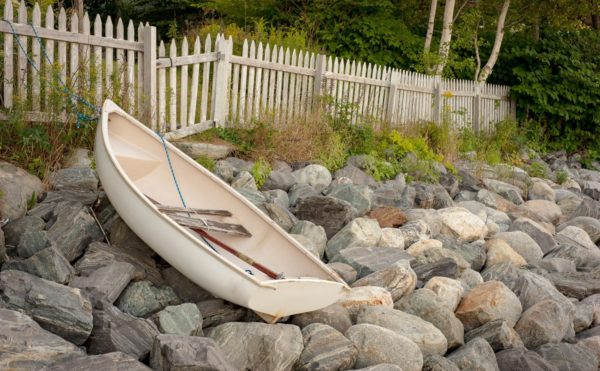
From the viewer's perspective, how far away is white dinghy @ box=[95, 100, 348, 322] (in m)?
5.43

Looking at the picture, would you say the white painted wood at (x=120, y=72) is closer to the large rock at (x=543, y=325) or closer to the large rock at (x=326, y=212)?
the large rock at (x=326, y=212)

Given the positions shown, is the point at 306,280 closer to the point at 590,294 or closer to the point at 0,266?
the point at 0,266

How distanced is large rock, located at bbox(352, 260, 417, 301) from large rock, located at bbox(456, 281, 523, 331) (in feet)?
1.61

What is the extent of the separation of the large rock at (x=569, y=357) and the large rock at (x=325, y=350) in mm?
1716

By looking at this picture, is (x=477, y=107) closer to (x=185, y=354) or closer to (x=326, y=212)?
(x=326, y=212)

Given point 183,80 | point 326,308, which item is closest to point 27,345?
point 326,308

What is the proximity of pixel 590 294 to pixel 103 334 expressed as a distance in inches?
198

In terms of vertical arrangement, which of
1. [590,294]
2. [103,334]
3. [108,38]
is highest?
[108,38]

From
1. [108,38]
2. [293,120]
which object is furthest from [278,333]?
[293,120]

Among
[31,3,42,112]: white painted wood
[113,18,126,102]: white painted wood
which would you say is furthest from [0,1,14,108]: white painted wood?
[113,18,126,102]: white painted wood

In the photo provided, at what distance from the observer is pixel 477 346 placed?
5.71 meters

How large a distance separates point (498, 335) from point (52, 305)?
3.44 m

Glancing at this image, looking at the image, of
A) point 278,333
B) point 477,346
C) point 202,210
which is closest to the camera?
point 278,333

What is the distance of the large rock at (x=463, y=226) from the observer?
873 centimetres
